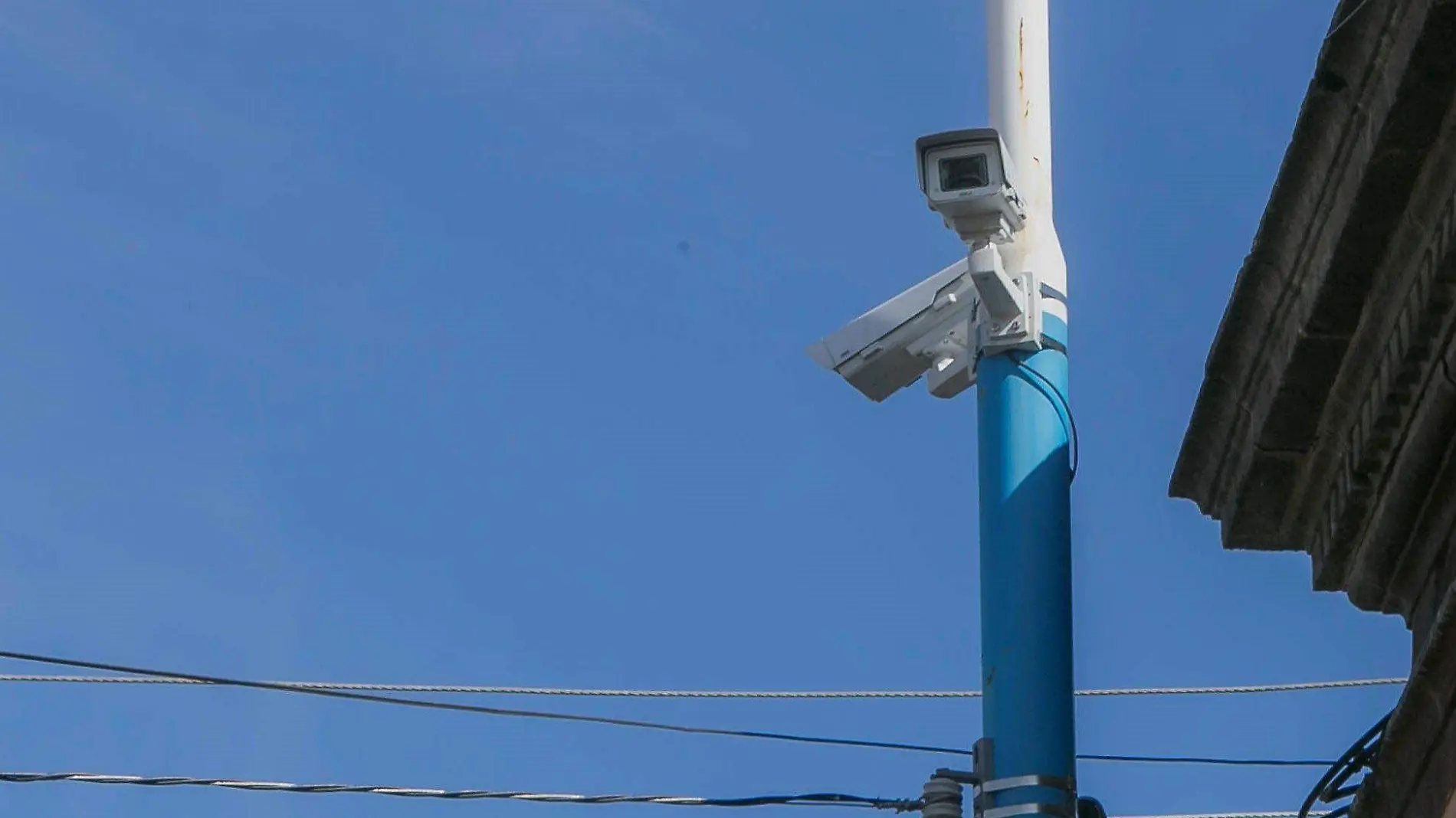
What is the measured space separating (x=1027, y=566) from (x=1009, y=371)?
77 centimetres

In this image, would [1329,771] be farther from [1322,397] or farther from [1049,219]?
[1049,219]

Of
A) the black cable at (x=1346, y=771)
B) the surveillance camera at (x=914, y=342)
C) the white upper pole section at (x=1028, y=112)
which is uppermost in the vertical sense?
the white upper pole section at (x=1028, y=112)

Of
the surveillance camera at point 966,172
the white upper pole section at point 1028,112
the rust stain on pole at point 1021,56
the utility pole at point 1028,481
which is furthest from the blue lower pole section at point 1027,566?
the rust stain on pole at point 1021,56

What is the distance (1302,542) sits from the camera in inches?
324

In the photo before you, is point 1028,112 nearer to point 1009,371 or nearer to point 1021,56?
point 1021,56

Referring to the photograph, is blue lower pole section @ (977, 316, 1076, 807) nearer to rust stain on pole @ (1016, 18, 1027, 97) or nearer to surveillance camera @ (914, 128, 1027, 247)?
surveillance camera @ (914, 128, 1027, 247)

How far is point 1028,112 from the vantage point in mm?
9148

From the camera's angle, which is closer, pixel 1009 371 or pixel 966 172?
pixel 966 172

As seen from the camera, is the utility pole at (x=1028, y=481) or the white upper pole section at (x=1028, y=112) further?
the white upper pole section at (x=1028, y=112)

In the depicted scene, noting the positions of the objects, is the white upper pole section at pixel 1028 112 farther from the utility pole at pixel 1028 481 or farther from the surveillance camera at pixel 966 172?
the surveillance camera at pixel 966 172

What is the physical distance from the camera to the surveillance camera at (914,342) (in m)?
9.03

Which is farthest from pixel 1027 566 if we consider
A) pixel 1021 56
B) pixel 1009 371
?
pixel 1021 56

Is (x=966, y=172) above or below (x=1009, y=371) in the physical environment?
above

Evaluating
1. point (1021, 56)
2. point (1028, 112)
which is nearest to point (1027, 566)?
point (1028, 112)
